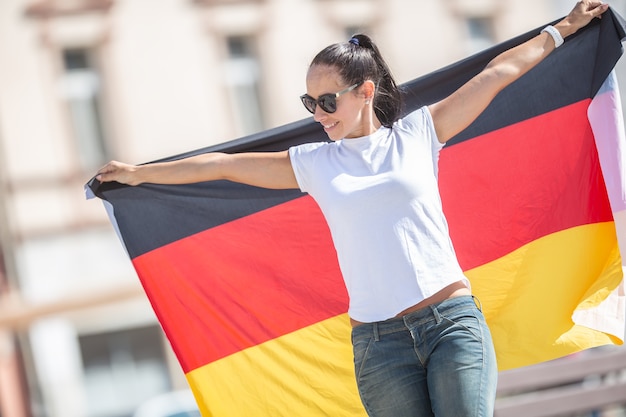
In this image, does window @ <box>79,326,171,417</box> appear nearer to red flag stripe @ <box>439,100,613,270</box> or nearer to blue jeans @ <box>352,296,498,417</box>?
red flag stripe @ <box>439,100,613,270</box>

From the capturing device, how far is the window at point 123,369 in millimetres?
17141

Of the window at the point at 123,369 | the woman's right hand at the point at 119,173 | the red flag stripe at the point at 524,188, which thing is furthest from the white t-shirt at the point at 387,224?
the window at the point at 123,369

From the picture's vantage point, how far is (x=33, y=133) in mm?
17062

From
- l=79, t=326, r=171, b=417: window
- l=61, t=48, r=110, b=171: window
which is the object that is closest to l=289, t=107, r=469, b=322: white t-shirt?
l=79, t=326, r=171, b=417: window

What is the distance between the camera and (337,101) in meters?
4.05

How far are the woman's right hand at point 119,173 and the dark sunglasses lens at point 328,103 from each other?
0.89 m

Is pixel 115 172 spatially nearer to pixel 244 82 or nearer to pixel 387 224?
pixel 387 224

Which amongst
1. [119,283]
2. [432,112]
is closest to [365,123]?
[432,112]

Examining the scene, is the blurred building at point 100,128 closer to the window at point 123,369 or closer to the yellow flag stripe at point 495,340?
the window at point 123,369

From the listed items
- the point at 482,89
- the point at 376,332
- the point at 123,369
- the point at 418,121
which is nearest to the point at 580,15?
the point at 482,89

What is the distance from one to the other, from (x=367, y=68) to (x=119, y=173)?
1113 mm

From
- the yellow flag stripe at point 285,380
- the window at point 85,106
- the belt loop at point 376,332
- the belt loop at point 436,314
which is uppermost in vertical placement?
the window at point 85,106

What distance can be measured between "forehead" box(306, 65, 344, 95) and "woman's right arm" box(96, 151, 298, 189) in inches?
12.0

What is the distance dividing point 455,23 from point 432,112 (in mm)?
16191
